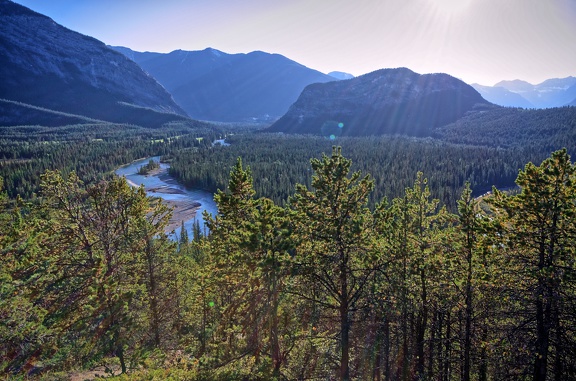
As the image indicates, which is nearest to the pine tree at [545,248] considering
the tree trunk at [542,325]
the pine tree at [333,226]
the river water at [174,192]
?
the tree trunk at [542,325]

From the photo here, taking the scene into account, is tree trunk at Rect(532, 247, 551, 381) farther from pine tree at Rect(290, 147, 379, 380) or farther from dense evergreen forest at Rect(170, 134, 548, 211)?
dense evergreen forest at Rect(170, 134, 548, 211)

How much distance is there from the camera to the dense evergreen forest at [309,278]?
49.0 ft

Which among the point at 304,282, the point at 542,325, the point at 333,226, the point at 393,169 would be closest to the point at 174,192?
the point at 393,169

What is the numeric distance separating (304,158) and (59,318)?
160204mm

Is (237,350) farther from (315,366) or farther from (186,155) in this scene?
(186,155)

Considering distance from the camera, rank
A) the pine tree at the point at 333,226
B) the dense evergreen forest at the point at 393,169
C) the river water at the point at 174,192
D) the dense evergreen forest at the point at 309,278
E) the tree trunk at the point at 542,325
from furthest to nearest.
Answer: the dense evergreen forest at the point at 393,169 < the river water at the point at 174,192 < the pine tree at the point at 333,226 < the dense evergreen forest at the point at 309,278 < the tree trunk at the point at 542,325

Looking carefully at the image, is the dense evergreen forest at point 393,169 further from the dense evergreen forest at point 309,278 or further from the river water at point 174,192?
the dense evergreen forest at point 309,278

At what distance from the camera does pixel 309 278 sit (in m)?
17.9

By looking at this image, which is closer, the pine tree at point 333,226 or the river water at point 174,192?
the pine tree at point 333,226

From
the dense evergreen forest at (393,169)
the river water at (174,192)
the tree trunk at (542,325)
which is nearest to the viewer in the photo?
the tree trunk at (542,325)

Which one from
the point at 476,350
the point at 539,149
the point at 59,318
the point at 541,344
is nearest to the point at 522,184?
the point at 541,344

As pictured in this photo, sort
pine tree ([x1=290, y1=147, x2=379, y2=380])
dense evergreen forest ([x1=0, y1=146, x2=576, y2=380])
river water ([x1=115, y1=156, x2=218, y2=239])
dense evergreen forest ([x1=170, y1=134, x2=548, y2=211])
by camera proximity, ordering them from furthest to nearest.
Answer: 1. dense evergreen forest ([x1=170, y1=134, x2=548, y2=211])
2. river water ([x1=115, y1=156, x2=218, y2=239])
3. pine tree ([x1=290, y1=147, x2=379, y2=380])
4. dense evergreen forest ([x1=0, y1=146, x2=576, y2=380])

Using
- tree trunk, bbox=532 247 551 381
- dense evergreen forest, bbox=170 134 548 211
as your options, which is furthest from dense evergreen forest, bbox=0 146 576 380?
dense evergreen forest, bbox=170 134 548 211

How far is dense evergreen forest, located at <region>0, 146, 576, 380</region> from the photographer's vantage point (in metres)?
14.9
